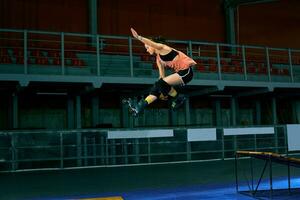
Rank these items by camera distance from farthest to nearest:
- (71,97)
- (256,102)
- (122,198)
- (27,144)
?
(256,102) → (71,97) → (27,144) → (122,198)

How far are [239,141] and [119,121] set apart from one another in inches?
210

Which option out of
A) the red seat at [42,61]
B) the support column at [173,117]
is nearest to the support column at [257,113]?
the support column at [173,117]

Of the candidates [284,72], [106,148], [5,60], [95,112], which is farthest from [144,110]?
[284,72]

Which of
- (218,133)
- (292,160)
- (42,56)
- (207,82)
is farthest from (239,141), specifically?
(292,160)

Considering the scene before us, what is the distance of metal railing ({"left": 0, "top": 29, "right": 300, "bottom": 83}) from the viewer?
1438 cm

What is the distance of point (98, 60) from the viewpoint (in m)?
14.5

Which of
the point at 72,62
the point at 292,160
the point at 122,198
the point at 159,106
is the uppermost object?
the point at 72,62

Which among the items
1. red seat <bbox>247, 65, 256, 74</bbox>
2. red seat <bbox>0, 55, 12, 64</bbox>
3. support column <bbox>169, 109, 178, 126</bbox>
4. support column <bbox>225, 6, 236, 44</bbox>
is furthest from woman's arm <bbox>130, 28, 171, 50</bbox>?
support column <bbox>225, 6, 236, 44</bbox>

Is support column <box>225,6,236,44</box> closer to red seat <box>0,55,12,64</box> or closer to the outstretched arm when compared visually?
red seat <box>0,55,12,64</box>

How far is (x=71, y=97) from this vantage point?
58.9 ft

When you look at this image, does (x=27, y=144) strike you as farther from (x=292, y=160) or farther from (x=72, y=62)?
(x=292, y=160)

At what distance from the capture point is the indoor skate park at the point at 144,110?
35.7 feet

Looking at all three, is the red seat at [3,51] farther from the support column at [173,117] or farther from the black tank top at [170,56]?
the black tank top at [170,56]

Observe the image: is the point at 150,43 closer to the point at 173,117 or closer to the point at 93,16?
the point at 93,16
